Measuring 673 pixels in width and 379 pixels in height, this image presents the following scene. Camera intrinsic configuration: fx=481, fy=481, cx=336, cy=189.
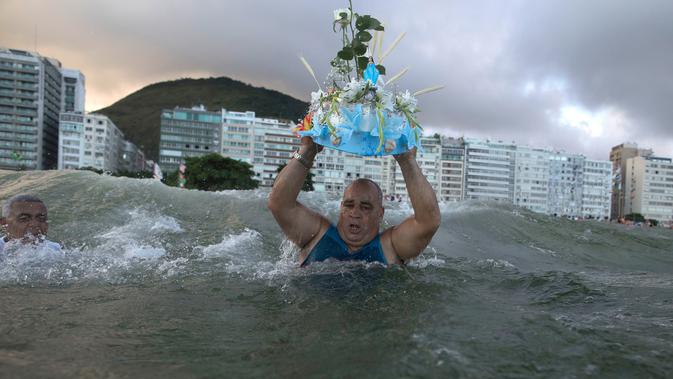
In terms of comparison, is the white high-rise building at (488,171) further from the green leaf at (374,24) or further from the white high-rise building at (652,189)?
the green leaf at (374,24)

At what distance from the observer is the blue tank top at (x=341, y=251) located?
4555 mm

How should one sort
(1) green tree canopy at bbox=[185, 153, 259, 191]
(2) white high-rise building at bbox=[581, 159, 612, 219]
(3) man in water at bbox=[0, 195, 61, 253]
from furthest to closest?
1. (2) white high-rise building at bbox=[581, 159, 612, 219]
2. (1) green tree canopy at bbox=[185, 153, 259, 191]
3. (3) man in water at bbox=[0, 195, 61, 253]

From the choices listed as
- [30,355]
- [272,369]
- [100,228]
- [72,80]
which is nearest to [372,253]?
[272,369]

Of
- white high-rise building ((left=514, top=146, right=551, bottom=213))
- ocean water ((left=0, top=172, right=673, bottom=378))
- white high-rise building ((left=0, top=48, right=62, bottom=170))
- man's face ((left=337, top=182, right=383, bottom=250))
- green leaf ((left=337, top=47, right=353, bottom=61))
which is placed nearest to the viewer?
ocean water ((left=0, top=172, right=673, bottom=378))

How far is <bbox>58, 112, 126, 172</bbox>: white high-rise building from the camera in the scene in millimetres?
113812

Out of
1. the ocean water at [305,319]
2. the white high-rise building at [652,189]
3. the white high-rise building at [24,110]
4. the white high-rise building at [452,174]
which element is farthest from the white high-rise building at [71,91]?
the white high-rise building at [652,189]

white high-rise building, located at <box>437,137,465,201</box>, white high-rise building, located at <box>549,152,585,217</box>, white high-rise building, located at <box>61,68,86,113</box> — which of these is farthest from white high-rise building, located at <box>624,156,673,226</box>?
white high-rise building, located at <box>61,68,86,113</box>

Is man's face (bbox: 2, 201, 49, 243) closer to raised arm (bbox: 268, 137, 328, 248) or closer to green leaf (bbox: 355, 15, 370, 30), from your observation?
raised arm (bbox: 268, 137, 328, 248)

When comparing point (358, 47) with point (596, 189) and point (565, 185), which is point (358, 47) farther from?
point (596, 189)

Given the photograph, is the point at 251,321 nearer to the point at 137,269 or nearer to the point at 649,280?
the point at 137,269

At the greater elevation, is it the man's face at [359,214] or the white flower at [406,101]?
the white flower at [406,101]

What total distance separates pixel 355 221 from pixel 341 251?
322 mm

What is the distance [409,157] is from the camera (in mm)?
4148

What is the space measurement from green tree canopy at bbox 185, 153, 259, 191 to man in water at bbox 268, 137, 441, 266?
54.6 metres
